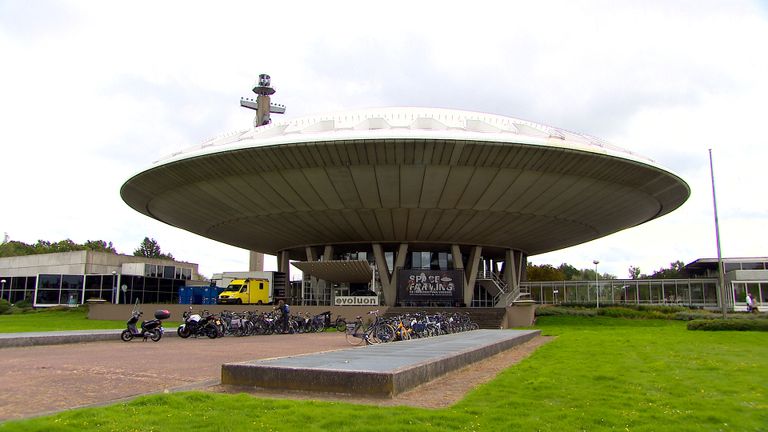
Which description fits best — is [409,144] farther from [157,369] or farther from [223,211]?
[157,369]

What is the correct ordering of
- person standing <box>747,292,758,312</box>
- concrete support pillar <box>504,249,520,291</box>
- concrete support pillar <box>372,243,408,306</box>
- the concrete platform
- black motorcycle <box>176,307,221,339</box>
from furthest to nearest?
concrete support pillar <box>504,249,520,291</box> < concrete support pillar <box>372,243,408,306</box> < person standing <box>747,292,758,312</box> < black motorcycle <box>176,307,221,339</box> < the concrete platform

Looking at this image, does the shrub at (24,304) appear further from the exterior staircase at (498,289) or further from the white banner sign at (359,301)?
the exterior staircase at (498,289)

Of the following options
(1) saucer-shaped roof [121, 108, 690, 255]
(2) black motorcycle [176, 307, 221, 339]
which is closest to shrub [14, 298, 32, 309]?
(1) saucer-shaped roof [121, 108, 690, 255]

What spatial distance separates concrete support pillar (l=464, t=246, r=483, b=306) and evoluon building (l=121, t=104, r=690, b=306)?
11cm

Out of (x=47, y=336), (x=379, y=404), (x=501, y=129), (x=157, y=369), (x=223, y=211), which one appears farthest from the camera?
(x=223, y=211)

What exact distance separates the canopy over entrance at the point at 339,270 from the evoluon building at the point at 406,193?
0.13 metres

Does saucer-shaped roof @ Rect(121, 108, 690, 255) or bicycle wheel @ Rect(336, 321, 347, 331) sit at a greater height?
saucer-shaped roof @ Rect(121, 108, 690, 255)

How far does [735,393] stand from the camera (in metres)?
8.44

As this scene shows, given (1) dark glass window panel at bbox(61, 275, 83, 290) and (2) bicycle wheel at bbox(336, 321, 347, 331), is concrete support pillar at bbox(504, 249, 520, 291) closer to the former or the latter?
(2) bicycle wheel at bbox(336, 321, 347, 331)

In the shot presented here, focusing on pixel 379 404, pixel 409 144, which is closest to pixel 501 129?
pixel 409 144

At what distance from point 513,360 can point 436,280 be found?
24.0 metres

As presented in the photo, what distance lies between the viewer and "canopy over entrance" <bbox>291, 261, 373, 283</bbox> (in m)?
36.8

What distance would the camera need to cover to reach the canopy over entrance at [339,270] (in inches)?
1448

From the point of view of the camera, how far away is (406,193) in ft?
105
